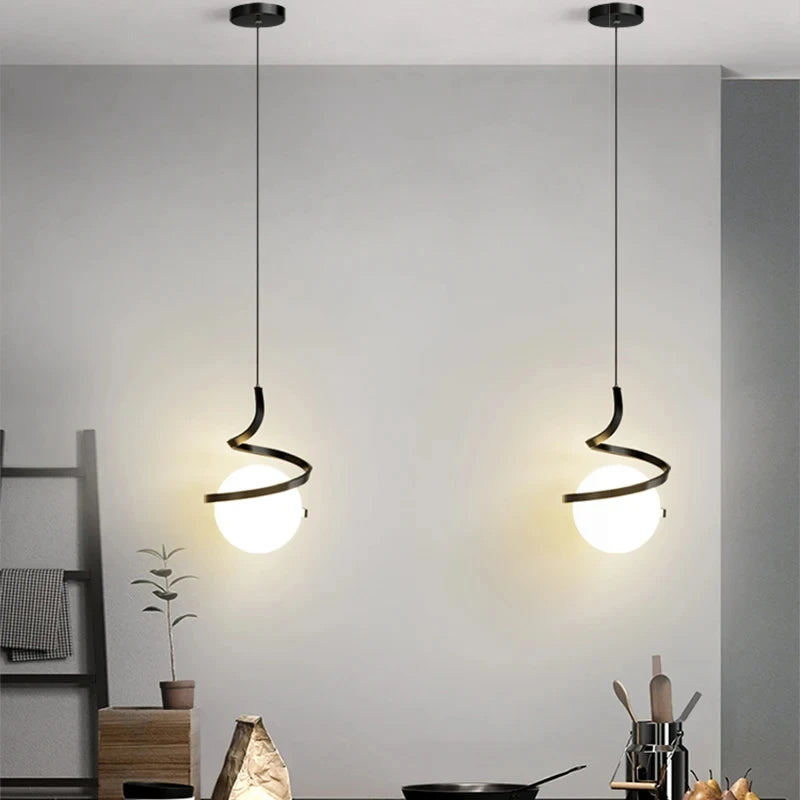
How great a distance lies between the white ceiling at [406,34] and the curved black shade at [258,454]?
0.85m

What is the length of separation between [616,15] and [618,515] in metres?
1.13

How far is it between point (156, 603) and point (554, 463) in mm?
1038

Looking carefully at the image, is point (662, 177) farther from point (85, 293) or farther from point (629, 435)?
point (85, 293)

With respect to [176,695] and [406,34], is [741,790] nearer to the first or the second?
[176,695]

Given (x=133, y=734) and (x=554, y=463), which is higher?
(x=554, y=463)

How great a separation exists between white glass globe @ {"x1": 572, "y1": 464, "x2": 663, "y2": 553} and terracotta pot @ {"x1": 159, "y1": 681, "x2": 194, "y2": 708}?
0.98 metres

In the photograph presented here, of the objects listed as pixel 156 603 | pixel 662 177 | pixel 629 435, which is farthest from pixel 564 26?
pixel 156 603

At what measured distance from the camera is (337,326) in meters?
3.27

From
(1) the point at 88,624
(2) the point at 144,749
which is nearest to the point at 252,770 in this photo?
(2) the point at 144,749

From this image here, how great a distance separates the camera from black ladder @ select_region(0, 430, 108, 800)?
125 inches

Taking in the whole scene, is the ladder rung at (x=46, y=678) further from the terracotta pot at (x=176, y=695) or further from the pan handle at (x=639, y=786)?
the pan handle at (x=639, y=786)

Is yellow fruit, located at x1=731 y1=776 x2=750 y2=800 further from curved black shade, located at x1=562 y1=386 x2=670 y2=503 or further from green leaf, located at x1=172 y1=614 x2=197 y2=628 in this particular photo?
green leaf, located at x1=172 y1=614 x2=197 y2=628

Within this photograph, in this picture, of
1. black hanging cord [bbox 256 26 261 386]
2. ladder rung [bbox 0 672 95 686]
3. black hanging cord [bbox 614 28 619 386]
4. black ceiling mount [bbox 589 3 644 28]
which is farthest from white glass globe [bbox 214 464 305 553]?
black ceiling mount [bbox 589 3 644 28]

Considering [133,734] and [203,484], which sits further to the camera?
[203,484]
